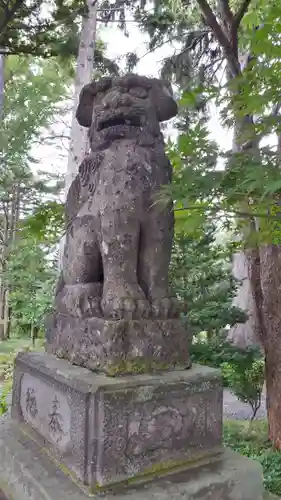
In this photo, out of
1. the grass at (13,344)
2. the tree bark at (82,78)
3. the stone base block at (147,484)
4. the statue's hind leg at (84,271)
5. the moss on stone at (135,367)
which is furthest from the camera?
the grass at (13,344)

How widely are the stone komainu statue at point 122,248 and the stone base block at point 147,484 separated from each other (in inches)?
17.5

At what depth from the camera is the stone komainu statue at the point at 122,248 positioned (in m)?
1.68

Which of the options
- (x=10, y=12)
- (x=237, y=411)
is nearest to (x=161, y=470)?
(x=10, y=12)

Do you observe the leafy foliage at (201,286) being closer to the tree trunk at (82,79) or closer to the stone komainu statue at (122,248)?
the tree trunk at (82,79)

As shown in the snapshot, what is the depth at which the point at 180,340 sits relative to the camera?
1799mm

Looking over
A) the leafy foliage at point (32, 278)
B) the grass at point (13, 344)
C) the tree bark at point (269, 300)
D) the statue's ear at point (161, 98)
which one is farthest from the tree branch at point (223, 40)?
the grass at point (13, 344)

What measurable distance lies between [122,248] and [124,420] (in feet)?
2.43

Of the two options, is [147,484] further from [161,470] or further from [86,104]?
[86,104]

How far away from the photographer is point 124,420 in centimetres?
149

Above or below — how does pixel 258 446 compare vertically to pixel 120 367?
below

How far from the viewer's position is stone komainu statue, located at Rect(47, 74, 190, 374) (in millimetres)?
1682

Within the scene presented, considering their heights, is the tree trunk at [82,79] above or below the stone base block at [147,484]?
above

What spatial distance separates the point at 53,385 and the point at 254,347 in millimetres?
3950

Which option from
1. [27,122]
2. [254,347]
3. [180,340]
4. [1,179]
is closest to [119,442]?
[180,340]
